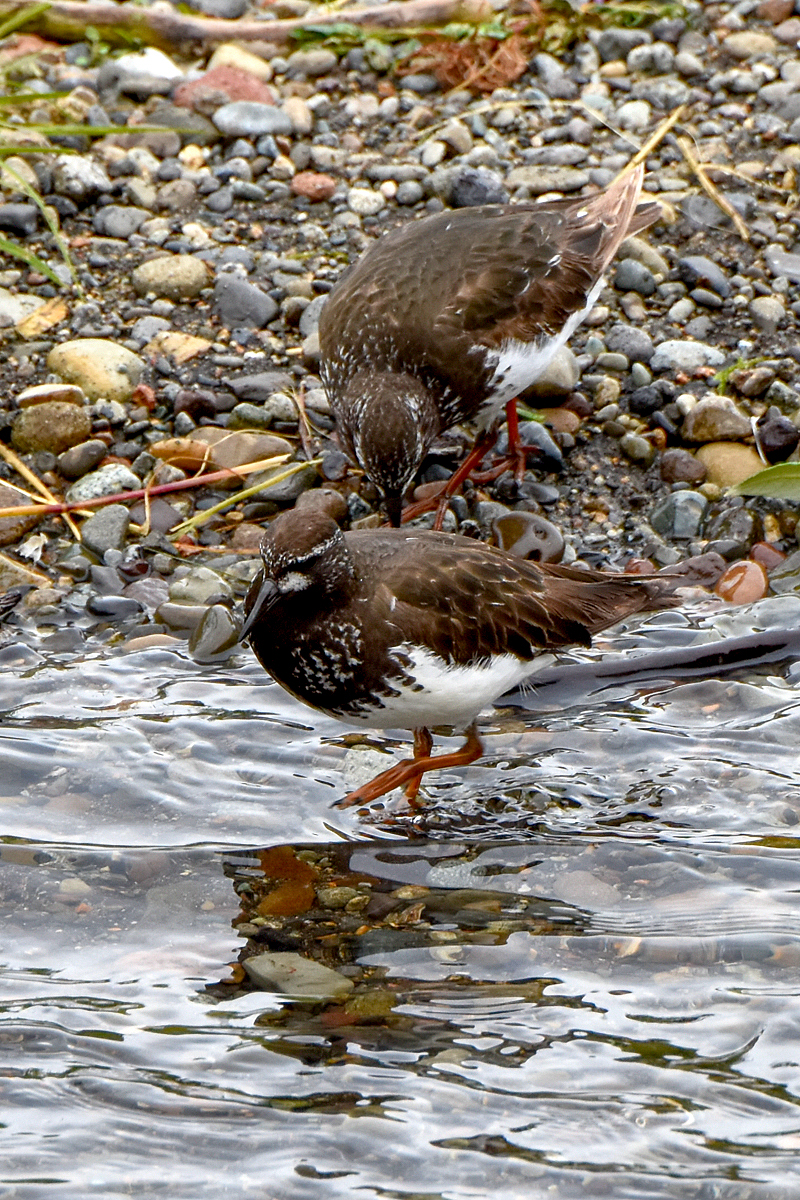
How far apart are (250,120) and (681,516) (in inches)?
163

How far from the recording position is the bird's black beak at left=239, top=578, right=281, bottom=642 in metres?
4.94

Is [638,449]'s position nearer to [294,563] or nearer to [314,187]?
[314,187]

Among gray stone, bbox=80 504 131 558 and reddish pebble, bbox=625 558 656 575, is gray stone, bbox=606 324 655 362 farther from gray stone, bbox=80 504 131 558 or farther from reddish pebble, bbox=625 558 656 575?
gray stone, bbox=80 504 131 558

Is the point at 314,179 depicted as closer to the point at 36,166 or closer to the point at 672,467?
the point at 36,166

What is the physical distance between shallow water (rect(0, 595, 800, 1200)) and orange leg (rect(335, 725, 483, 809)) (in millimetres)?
75

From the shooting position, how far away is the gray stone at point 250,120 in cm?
915

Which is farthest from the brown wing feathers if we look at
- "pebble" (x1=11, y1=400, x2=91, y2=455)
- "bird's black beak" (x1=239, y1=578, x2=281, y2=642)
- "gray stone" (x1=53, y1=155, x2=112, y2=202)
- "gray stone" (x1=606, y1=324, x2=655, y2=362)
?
"gray stone" (x1=53, y1=155, x2=112, y2=202)

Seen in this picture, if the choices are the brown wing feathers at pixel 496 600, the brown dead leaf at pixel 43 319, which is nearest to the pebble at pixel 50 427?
the brown dead leaf at pixel 43 319

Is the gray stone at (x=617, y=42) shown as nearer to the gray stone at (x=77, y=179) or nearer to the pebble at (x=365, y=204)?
the pebble at (x=365, y=204)

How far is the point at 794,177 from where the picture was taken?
350 inches

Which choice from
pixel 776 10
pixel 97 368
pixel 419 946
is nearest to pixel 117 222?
pixel 97 368

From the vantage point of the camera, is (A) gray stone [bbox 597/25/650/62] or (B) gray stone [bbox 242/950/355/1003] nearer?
(B) gray stone [bbox 242/950/355/1003]

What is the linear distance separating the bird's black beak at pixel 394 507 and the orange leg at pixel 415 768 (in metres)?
1.25

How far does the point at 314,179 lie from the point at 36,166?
1.70 m
